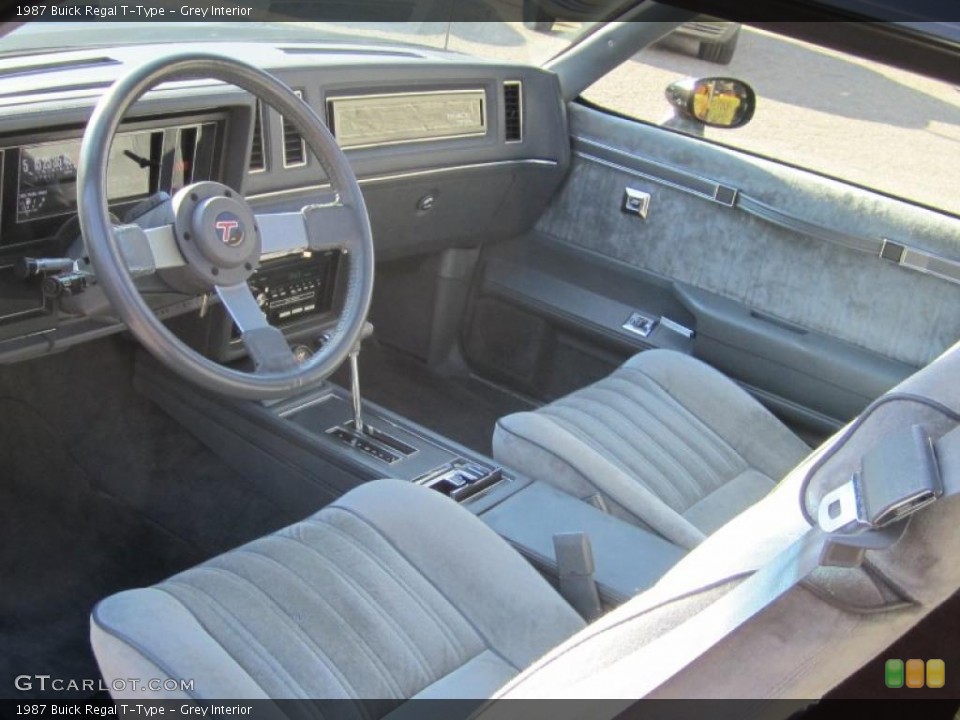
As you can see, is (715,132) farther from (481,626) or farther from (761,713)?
(761,713)

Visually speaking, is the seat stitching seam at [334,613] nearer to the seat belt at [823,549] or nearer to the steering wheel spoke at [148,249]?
the steering wheel spoke at [148,249]

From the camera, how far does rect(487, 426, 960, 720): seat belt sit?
0.85m

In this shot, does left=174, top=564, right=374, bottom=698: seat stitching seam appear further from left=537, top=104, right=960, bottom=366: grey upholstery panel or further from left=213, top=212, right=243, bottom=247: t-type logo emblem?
left=537, top=104, right=960, bottom=366: grey upholstery panel

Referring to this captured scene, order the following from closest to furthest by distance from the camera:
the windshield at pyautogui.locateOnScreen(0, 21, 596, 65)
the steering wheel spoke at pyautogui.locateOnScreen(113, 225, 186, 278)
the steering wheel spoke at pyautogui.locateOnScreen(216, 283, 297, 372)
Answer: the steering wheel spoke at pyautogui.locateOnScreen(113, 225, 186, 278) → the steering wheel spoke at pyautogui.locateOnScreen(216, 283, 297, 372) → the windshield at pyautogui.locateOnScreen(0, 21, 596, 65)

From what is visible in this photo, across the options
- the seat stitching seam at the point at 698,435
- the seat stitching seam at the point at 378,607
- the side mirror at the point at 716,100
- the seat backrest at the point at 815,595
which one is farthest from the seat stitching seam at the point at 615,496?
the seat backrest at the point at 815,595

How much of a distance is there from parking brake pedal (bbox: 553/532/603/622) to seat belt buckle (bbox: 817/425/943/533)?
105cm

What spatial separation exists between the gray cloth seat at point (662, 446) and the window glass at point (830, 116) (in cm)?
62

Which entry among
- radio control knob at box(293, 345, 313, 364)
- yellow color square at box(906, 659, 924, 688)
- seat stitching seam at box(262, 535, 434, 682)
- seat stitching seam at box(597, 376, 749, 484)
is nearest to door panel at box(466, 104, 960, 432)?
seat stitching seam at box(597, 376, 749, 484)

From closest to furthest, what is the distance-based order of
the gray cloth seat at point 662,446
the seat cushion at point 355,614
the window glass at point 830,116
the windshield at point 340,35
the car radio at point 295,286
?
the seat cushion at point 355,614, the gray cloth seat at point 662,446, the windshield at point 340,35, the window glass at point 830,116, the car radio at point 295,286

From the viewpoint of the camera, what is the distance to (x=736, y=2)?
0.90m

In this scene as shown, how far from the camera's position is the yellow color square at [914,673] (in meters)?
1.13

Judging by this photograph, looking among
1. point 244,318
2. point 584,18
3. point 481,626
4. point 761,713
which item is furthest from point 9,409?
point 761,713

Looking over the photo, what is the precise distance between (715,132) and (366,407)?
1.13m

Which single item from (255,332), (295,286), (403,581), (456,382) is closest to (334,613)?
(403,581)
